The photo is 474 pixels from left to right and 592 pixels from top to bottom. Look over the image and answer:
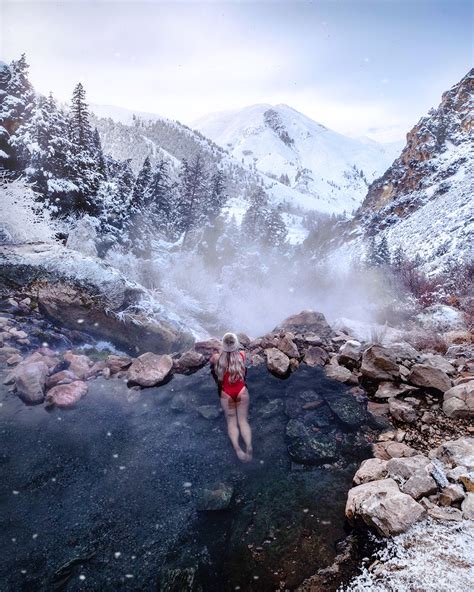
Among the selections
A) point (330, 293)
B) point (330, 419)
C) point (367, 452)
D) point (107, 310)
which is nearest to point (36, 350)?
point (107, 310)

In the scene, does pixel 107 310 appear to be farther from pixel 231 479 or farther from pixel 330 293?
pixel 330 293

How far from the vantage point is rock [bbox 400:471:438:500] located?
3609 millimetres

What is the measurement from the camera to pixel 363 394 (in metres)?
6.68

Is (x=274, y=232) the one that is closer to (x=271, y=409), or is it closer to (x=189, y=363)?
(x=189, y=363)

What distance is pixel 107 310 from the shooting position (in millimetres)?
8977

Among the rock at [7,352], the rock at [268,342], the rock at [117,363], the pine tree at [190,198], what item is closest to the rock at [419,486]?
the rock at [268,342]

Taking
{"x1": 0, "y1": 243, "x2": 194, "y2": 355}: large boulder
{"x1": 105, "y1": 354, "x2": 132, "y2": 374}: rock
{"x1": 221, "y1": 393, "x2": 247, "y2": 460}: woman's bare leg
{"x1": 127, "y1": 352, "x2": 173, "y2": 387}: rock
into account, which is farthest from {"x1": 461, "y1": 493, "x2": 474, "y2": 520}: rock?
{"x1": 0, "y1": 243, "x2": 194, "y2": 355}: large boulder

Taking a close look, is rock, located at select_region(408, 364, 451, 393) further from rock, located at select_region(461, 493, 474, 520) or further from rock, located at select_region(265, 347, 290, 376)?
rock, located at select_region(461, 493, 474, 520)

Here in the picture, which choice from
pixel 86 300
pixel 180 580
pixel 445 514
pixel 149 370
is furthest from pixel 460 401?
pixel 86 300

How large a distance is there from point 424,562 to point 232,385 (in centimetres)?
332

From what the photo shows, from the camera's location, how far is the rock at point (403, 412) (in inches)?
217

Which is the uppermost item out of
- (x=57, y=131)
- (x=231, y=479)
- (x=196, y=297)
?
(x=57, y=131)

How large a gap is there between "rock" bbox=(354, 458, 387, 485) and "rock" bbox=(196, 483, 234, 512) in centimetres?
167

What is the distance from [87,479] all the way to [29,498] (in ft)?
2.24
